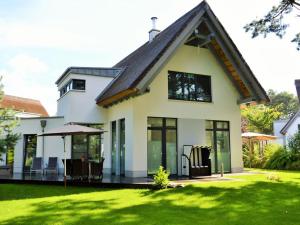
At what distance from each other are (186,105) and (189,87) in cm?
92

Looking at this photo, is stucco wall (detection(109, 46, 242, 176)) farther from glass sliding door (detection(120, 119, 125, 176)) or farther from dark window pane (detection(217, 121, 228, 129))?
glass sliding door (detection(120, 119, 125, 176))

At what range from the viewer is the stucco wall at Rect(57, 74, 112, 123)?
17.0 meters

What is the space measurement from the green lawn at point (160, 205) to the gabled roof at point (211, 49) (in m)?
4.57

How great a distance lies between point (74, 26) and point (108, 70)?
15.2 ft

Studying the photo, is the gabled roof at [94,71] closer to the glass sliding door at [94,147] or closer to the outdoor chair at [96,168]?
the glass sliding door at [94,147]

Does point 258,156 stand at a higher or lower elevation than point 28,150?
lower

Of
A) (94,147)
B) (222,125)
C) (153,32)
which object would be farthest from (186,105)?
(153,32)

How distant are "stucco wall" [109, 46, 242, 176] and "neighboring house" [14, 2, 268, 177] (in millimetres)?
42

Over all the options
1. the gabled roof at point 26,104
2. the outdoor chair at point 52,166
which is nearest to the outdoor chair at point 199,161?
the outdoor chair at point 52,166

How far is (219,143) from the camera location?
52.8 ft

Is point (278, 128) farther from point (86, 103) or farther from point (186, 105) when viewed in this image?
point (86, 103)

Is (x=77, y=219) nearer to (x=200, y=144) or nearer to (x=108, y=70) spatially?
(x=200, y=144)

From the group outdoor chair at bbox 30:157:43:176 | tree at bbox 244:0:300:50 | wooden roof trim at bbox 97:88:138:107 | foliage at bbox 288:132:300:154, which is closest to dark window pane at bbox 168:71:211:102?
wooden roof trim at bbox 97:88:138:107

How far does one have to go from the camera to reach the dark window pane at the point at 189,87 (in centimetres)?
1523
